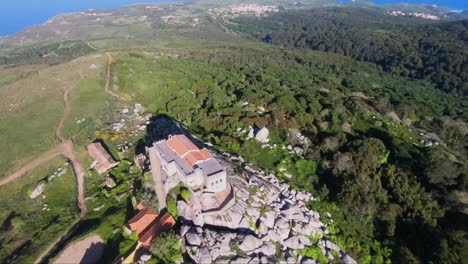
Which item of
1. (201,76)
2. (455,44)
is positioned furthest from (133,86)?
(455,44)

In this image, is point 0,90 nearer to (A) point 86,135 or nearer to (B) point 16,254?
(A) point 86,135

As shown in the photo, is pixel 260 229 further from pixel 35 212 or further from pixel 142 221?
pixel 35 212

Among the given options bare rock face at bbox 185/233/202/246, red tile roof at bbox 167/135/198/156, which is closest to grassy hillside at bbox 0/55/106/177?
red tile roof at bbox 167/135/198/156

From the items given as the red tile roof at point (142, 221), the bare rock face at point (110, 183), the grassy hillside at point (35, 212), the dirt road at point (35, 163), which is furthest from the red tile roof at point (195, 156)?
the dirt road at point (35, 163)

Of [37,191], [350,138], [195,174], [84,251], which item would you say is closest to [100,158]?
[37,191]

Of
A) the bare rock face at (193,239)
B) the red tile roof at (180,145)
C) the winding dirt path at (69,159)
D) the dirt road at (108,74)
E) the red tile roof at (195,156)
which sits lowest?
the winding dirt path at (69,159)

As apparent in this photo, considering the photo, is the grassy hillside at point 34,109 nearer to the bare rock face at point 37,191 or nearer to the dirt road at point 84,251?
the bare rock face at point 37,191
